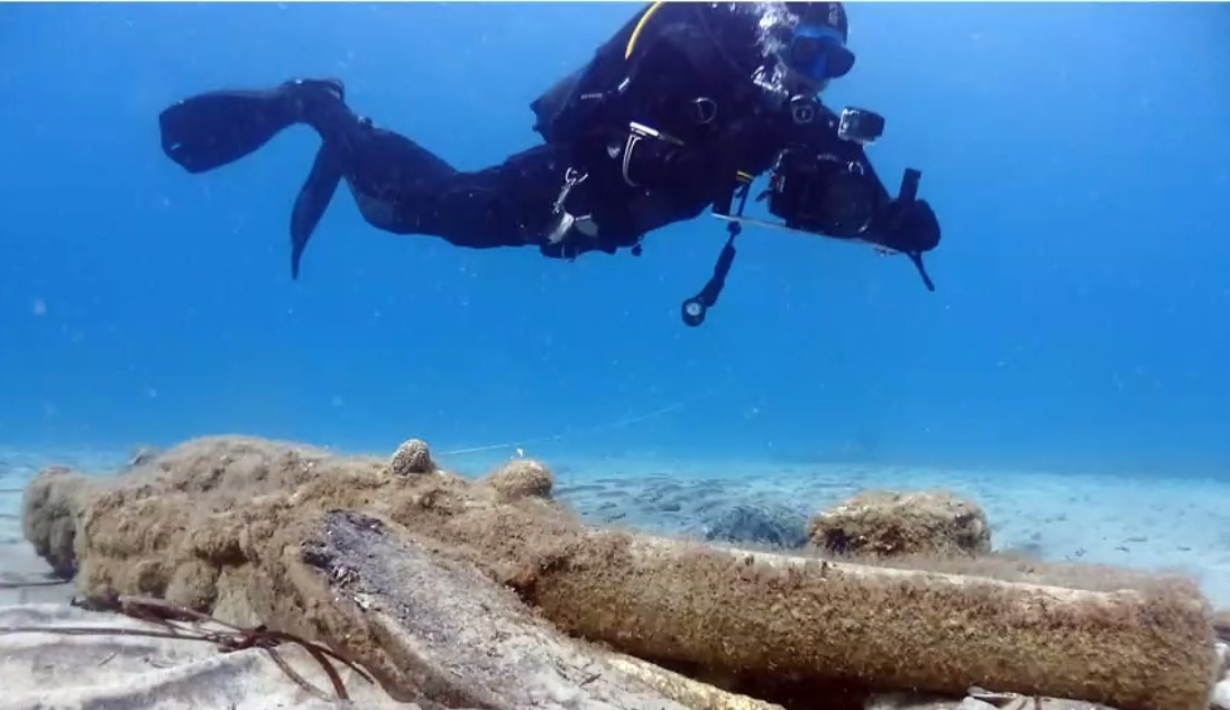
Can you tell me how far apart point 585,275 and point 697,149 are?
84924 millimetres

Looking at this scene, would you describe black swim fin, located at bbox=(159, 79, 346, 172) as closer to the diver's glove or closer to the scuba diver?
the scuba diver

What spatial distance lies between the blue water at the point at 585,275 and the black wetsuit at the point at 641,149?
88.7ft

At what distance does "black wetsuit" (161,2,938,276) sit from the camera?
6.09 metres

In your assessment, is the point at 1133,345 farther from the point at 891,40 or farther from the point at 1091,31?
the point at 891,40

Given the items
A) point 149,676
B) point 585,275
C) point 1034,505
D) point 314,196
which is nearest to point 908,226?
point 149,676

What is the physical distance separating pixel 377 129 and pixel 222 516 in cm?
647

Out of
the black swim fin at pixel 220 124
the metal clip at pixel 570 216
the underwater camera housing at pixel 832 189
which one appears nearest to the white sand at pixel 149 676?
the underwater camera housing at pixel 832 189

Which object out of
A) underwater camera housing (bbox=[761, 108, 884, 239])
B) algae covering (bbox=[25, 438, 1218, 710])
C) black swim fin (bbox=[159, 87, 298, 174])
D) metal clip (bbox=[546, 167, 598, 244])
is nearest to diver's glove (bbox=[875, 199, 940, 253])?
underwater camera housing (bbox=[761, 108, 884, 239])

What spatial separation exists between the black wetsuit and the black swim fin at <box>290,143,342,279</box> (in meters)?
1.23

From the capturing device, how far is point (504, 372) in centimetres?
8769

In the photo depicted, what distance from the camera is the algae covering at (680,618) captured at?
7.27 feet

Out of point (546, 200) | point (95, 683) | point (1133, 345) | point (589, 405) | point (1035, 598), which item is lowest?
point (95, 683)

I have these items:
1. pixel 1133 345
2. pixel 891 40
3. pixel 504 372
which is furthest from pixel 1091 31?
pixel 504 372

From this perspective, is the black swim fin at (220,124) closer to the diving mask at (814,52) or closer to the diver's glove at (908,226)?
the diving mask at (814,52)
